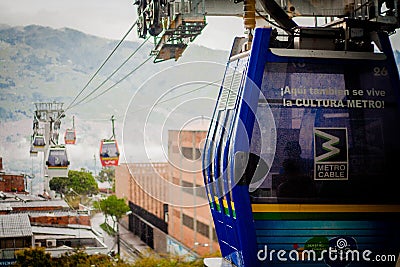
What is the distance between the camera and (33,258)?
5.66m

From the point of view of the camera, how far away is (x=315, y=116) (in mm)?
2381

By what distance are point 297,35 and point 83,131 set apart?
147 inches

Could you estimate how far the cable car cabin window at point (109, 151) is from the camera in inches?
226

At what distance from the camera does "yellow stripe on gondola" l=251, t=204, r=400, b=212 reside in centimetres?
234

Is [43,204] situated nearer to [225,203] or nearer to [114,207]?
[114,207]

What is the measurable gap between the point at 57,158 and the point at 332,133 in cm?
374

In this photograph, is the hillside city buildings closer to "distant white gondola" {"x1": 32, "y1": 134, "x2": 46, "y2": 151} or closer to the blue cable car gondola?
"distant white gondola" {"x1": 32, "y1": 134, "x2": 46, "y2": 151}

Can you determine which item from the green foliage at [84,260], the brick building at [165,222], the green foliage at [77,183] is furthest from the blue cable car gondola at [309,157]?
the green foliage at [77,183]

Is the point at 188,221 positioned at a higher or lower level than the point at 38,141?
lower

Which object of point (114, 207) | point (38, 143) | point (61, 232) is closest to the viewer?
point (38, 143)

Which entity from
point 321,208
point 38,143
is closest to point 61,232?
point 38,143

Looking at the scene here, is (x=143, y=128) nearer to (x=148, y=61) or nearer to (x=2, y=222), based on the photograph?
(x=148, y=61)

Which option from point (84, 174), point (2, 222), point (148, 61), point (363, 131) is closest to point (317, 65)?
point (363, 131)

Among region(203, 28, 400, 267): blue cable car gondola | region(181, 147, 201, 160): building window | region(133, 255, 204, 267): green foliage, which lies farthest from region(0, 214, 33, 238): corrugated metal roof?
region(203, 28, 400, 267): blue cable car gondola
